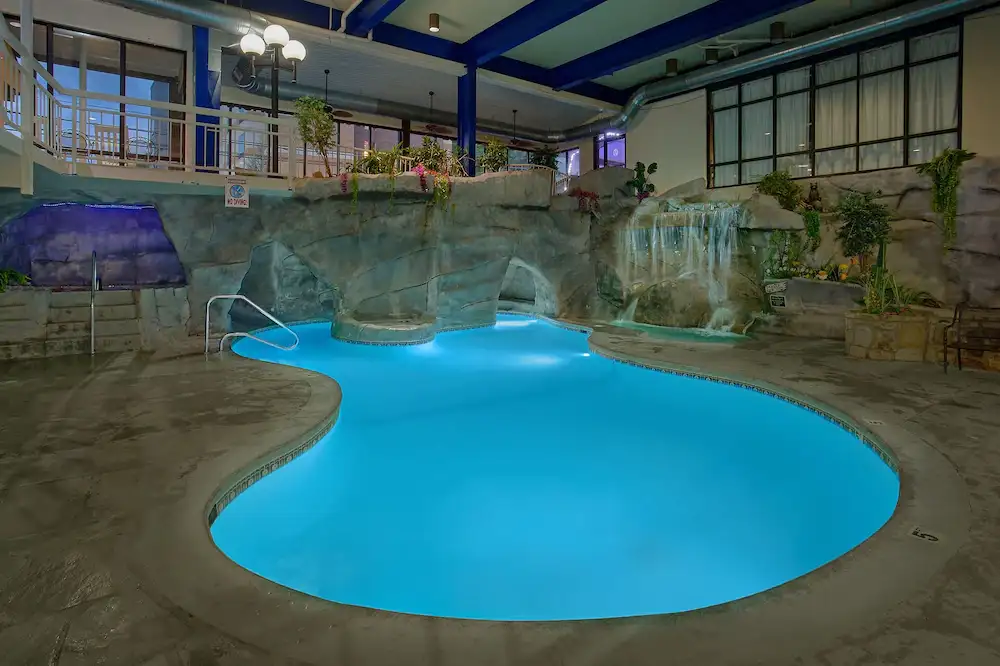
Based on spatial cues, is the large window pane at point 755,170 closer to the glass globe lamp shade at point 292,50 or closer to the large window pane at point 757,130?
the large window pane at point 757,130

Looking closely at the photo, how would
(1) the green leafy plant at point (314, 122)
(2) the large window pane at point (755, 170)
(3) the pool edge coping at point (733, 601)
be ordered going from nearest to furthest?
(3) the pool edge coping at point (733, 601)
(1) the green leafy plant at point (314, 122)
(2) the large window pane at point (755, 170)

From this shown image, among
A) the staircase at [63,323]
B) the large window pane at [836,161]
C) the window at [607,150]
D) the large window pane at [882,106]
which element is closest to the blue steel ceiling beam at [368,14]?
the staircase at [63,323]

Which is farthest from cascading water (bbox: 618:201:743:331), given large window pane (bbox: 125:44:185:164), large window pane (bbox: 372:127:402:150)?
large window pane (bbox: 372:127:402:150)

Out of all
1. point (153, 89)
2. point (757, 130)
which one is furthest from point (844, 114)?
point (153, 89)

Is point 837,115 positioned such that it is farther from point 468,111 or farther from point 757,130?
point 468,111

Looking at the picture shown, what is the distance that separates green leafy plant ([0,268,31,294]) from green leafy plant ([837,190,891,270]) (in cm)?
1234

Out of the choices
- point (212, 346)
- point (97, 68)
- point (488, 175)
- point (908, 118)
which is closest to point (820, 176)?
point (908, 118)

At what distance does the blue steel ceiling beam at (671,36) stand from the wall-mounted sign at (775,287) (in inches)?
190

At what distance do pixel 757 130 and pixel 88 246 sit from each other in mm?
15043

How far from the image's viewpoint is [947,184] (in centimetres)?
920

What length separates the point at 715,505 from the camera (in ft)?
14.1

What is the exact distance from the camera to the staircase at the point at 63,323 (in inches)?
291

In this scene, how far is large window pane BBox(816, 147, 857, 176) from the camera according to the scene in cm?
1278

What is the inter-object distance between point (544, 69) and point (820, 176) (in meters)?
7.54
